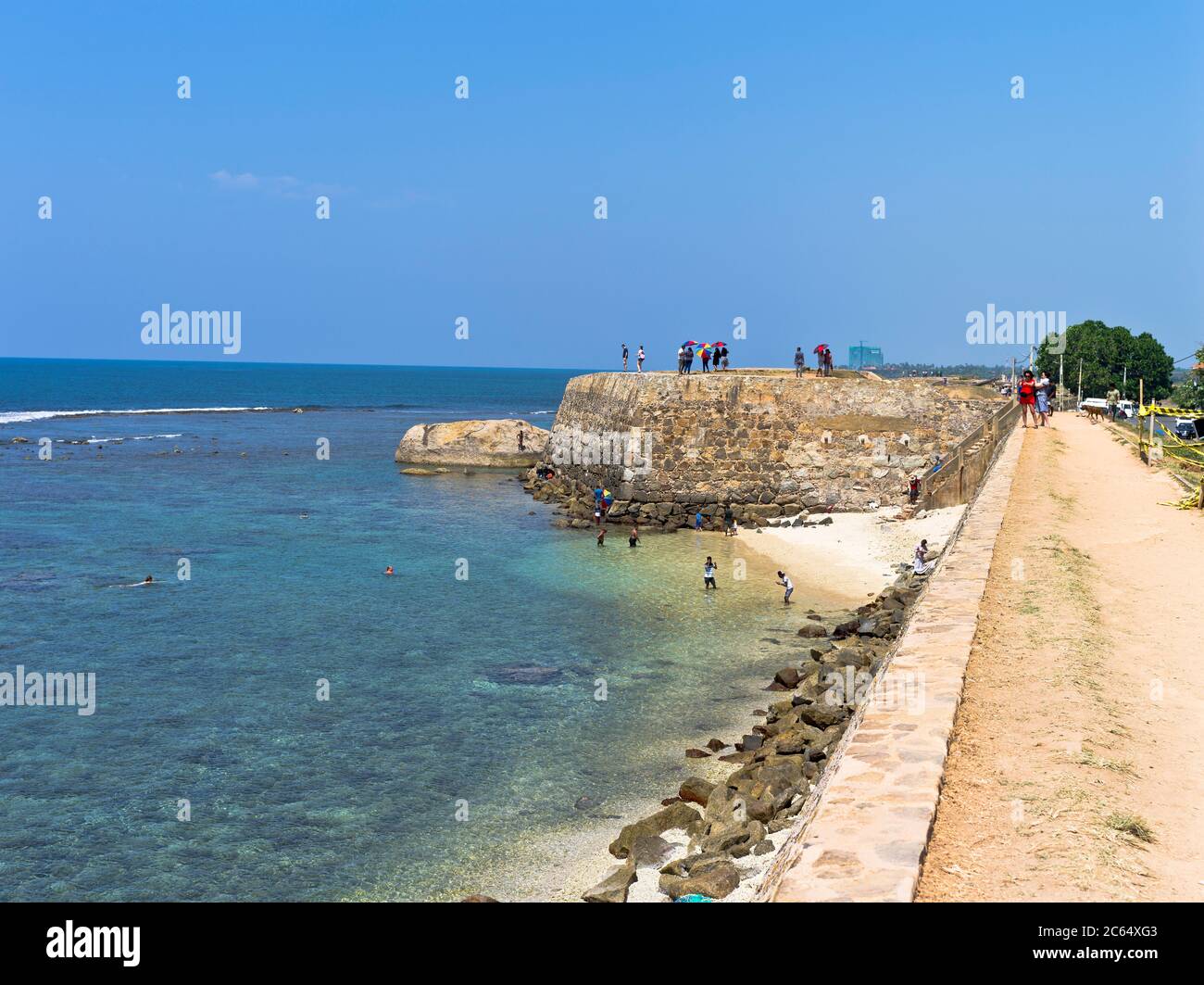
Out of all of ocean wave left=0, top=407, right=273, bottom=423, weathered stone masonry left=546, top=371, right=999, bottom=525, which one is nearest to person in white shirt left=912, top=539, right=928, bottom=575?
weathered stone masonry left=546, top=371, right=999, bottom=525

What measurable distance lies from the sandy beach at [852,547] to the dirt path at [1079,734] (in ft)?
34.2

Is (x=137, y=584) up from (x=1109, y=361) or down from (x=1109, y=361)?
down

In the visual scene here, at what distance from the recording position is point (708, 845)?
10.6 m

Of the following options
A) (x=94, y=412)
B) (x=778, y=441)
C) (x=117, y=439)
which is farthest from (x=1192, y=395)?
(x=94, y=412)

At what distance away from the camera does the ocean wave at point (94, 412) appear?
91363mm

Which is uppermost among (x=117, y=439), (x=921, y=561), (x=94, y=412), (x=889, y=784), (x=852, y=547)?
(x=94, y=412)

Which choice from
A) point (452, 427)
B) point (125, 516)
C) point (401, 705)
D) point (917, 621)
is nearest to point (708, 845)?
point (917, 621)

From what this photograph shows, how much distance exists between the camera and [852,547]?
100.0 feet

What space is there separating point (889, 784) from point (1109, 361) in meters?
104

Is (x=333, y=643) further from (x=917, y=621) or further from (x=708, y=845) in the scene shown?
(x=917, y=621)

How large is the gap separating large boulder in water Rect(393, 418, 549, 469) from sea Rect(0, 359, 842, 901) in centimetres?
1575

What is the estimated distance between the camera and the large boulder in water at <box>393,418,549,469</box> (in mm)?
54938

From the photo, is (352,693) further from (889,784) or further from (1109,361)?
(1109,361)
